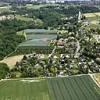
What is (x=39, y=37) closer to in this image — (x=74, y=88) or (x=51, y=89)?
(x=51, y=89)

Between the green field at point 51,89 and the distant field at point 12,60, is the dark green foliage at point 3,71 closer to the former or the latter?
the green field at point 51,89

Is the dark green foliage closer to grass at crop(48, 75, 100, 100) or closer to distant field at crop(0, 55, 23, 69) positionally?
distant field at crop(0, 55, 23, 69)

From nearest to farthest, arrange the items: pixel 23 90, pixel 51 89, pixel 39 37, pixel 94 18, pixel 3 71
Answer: pixel 23 90 < pixel 51 89 < pixel 3 71 < pixel 39 37 < pixel 94 18

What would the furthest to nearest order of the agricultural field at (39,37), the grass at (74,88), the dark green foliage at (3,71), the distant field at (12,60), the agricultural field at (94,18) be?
the agricultural field at (94,18)
the agricultural field at (39,37)
the distant field at (12,60)
the dark green foliage at (3,71)
the grass at (74,88)

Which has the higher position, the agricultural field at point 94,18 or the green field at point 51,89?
the green field at point 51,89

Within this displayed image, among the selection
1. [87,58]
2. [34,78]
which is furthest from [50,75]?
[87,58]

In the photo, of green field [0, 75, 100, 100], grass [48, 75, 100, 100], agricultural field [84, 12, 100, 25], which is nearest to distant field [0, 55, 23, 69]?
green field [0, 75, 100, 100]

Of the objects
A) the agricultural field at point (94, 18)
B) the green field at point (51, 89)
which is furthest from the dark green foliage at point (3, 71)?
the agricultural field at point (94, 18)

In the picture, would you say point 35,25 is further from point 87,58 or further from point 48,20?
point 87,58

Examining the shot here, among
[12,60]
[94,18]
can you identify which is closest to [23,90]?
[12,60]
